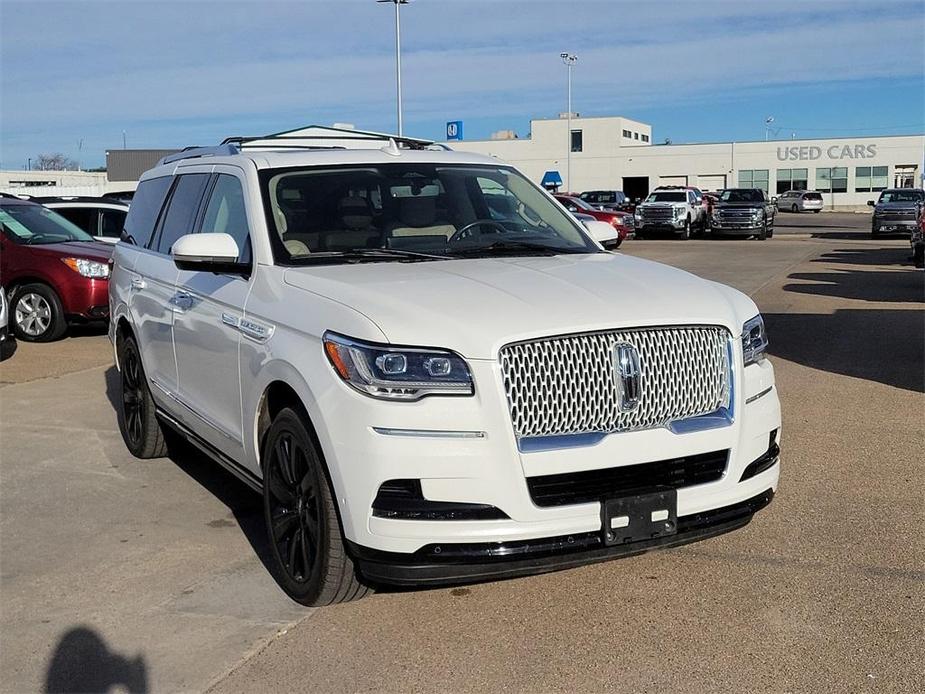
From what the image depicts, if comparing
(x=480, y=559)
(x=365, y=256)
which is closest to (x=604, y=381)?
(x=480, y=559)

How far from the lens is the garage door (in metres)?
88.6

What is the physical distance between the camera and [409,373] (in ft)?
12.3

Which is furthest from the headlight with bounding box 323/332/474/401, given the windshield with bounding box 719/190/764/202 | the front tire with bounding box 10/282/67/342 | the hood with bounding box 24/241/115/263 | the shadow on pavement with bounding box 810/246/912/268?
the windshield with bounding box 719/190/764/202

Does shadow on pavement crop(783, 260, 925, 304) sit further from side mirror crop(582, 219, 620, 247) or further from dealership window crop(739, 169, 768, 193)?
dealership window crop(739, 169, 768, 193)

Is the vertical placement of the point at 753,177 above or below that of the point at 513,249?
above

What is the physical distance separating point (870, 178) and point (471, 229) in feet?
282

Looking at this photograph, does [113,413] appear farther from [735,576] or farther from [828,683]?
[828,683]

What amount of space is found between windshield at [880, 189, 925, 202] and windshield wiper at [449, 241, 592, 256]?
35.1 metres

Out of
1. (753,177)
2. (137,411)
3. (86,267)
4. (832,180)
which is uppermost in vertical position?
(753,177)

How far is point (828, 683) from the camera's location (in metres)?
3.64

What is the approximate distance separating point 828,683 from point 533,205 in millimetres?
3062

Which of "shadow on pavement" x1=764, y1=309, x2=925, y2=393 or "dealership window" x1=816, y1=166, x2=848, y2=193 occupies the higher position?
"dealership window" x1=816, y1=166, x2=848, y2=193

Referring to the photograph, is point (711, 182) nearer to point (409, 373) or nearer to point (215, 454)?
point (215, 454)

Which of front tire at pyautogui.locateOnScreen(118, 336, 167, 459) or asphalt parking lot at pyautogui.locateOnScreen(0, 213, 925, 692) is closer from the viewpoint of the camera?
asphalt parking lot at pyautogui.locateOnScreen(0, 213, 925, 692)
